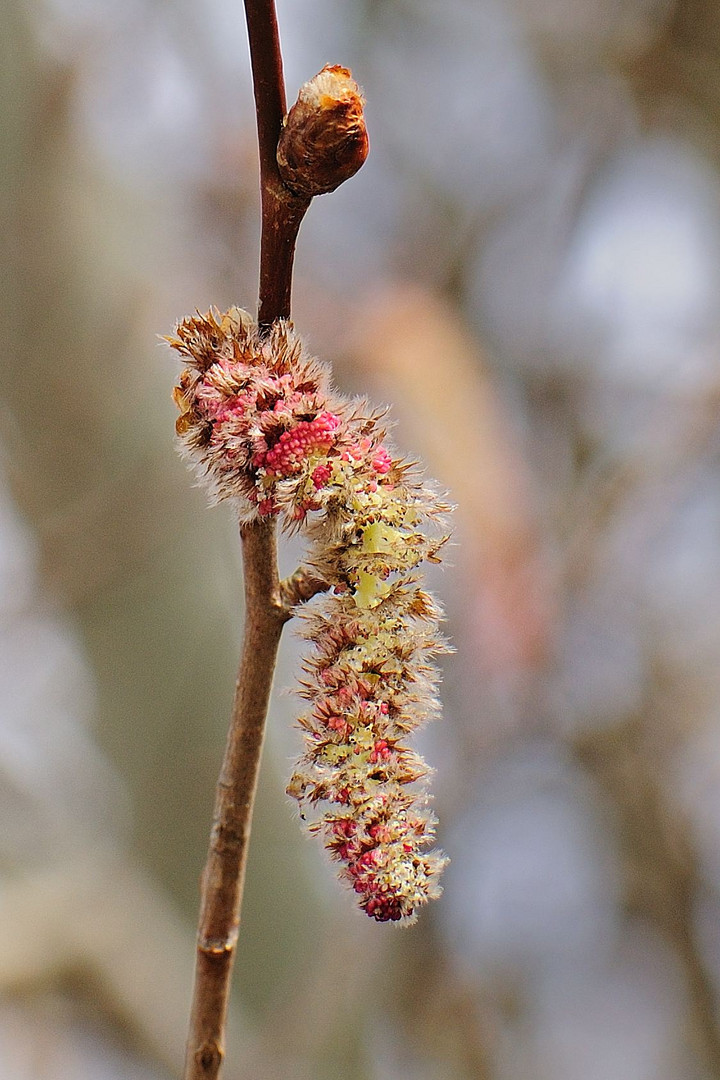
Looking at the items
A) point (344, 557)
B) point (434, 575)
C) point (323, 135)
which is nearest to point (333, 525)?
point (344, 557)

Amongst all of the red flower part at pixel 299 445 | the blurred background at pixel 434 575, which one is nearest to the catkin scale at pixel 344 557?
the red flower part at pixel 299 445

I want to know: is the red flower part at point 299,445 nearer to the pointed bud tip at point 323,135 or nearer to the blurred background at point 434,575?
the pointed bud tip at point 323,135

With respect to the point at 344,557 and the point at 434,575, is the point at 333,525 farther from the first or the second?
the point at 434,575

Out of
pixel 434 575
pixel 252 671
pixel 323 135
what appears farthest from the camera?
pixel 434 575

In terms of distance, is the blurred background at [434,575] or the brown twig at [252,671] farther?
the blurred background at [434,575]

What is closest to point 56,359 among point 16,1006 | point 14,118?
point 14,118
